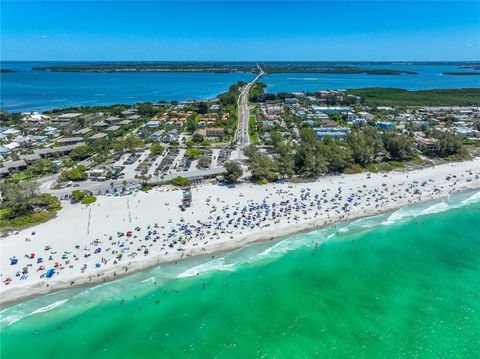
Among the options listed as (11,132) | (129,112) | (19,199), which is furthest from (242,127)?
(19,199)

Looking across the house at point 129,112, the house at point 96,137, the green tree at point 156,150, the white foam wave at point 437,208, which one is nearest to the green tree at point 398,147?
the white foam wave at point 437,208

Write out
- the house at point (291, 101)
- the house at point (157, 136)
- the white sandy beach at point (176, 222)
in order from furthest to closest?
the house at point (291, 101) < the house at point (157, 136) < the white sandy beach at point (176, 222)

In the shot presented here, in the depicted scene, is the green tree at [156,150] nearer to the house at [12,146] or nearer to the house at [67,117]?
the house at [12,146]

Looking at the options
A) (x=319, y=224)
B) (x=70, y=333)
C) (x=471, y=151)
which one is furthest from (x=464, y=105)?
(x=70, y=333)

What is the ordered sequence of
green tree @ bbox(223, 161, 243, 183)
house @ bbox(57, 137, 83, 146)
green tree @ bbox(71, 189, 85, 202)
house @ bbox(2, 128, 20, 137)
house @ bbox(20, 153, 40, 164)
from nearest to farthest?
1. green tree @ bbox(71, 189, 85, 202)
2. green tree @ bbox(223, 161, 243, 183)
3. house @ bbox(20, 153, 40, 164)
4. house @ bbox(57, 137, 83, 146)
5. house @ bbox(2, 128, 20, 137)

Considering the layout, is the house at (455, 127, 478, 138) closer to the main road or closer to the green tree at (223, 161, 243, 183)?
the main road

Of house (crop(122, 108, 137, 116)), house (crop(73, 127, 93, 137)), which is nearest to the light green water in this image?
house (crop(73, 127, 93, 137))

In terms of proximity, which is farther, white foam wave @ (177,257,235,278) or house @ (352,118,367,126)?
house @ (352,118,367,126)

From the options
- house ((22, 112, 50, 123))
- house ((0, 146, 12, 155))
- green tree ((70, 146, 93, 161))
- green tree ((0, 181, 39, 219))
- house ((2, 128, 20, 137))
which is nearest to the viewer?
green tree ((0, 181, 39, 219))
